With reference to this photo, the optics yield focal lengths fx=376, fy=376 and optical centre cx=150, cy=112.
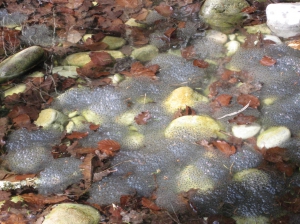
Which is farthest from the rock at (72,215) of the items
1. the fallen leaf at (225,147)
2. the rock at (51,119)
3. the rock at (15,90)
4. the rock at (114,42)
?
the rock at (114,42)

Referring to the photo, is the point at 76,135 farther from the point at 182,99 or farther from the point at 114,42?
the point at 114,42

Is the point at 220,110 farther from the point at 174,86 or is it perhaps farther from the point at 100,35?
the point at 100,35

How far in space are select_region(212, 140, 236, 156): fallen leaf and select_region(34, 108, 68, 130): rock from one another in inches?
44.4

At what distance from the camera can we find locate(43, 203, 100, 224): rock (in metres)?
2.07

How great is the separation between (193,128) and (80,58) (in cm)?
129

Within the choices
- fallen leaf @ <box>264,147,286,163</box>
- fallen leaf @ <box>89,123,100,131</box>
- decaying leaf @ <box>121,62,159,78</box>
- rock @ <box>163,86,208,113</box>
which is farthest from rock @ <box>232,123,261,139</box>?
fallen leaf @ <box>89,123,100,131</box>

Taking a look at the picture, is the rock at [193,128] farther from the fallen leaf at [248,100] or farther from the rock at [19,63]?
the rock at [19,63]

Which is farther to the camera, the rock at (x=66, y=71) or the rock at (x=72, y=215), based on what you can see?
the rock at (x=66, y=71)

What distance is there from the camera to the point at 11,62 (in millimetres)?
3139

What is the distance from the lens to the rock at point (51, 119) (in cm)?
277

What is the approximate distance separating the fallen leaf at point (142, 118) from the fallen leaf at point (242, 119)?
60 cm

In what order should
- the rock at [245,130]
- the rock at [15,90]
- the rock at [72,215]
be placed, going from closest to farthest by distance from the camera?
the rock at [72,215]
the rock at [245,130]
the rock at [15,90]

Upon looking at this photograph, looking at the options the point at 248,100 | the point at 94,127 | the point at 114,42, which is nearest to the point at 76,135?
the point at 94,127

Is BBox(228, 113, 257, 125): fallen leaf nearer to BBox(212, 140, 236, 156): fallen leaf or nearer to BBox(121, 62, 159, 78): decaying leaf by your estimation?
BBox(212, 140, 236, 156): fallen leaf
